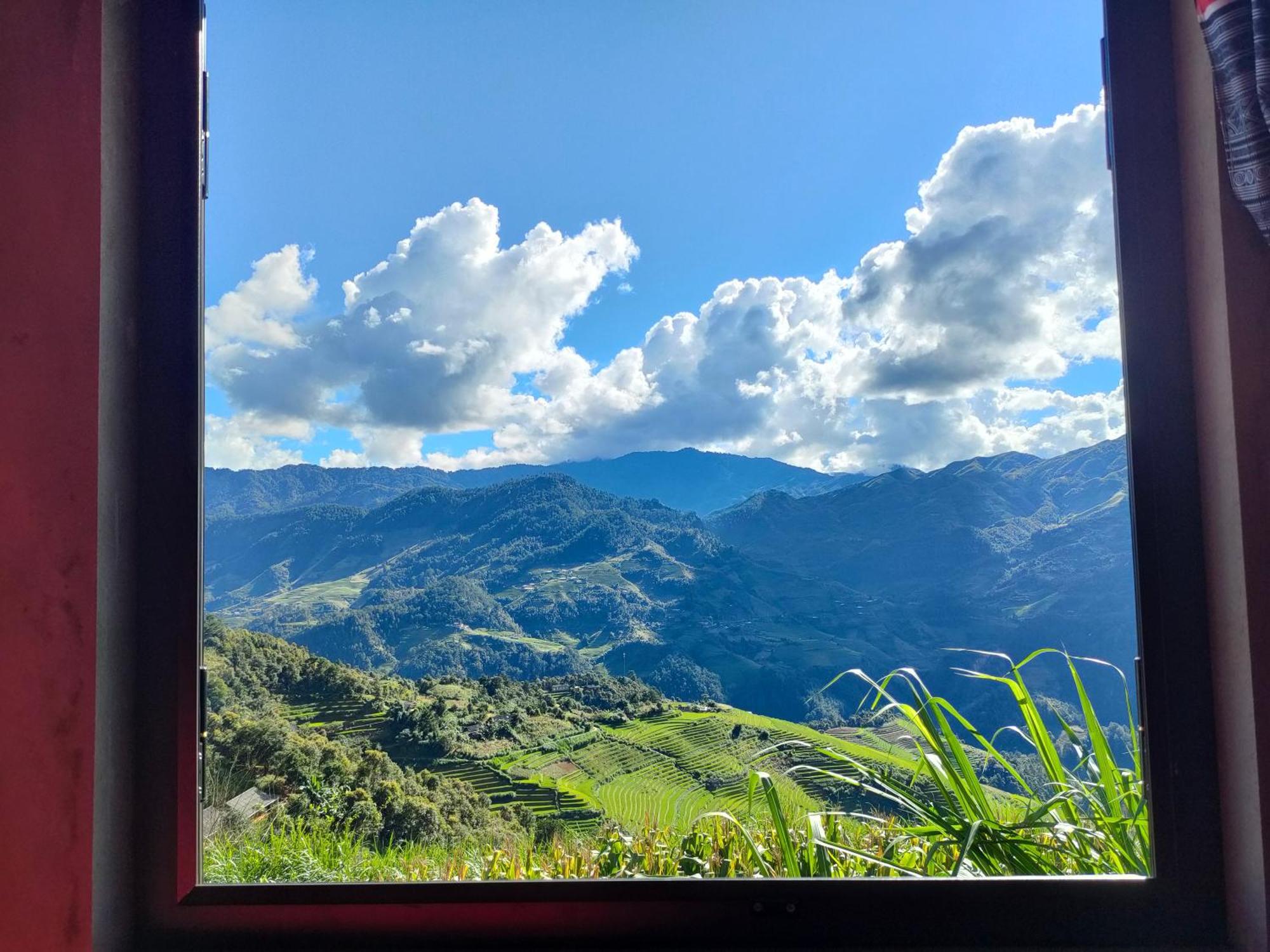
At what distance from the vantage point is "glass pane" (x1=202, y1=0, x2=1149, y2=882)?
45.9 inches

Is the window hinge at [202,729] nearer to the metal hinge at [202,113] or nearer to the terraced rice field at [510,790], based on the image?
the terraced rice field at [510,790]

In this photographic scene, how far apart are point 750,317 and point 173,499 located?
0.98m

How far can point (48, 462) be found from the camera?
0.97m

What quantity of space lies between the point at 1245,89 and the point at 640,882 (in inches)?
51.1

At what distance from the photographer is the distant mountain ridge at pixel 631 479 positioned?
4.24ft

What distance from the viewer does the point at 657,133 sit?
1334mm

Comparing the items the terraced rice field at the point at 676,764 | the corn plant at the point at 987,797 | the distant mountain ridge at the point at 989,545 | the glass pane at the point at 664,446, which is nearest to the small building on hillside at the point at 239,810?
the glass pane at the point at 664,446

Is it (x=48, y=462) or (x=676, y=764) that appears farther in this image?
(x=676, y=764)

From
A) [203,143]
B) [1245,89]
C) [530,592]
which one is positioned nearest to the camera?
[1245,89]

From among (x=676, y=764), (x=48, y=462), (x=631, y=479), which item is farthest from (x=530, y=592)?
(x=48, y=462)

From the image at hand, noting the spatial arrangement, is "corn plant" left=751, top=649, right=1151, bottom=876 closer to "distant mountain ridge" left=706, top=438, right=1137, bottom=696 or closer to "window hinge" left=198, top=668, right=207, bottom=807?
"distant mountain ridge" left=706, top=438, right=1137, bottom=696

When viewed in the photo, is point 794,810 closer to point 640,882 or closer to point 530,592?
point 640,882

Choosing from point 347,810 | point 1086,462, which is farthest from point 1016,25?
point 347,810

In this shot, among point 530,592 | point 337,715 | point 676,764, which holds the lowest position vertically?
point 676,764
